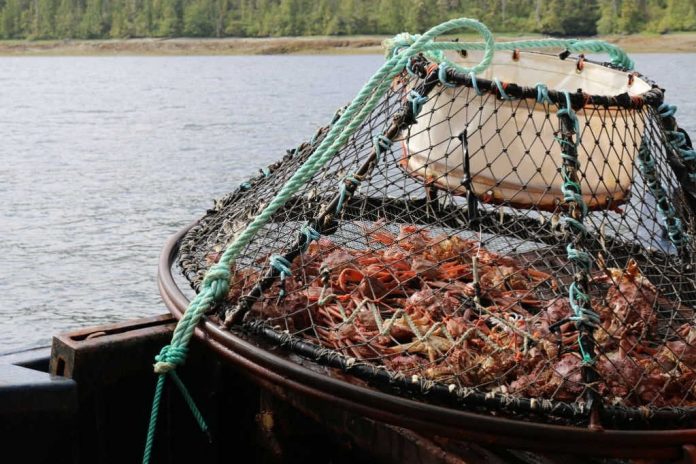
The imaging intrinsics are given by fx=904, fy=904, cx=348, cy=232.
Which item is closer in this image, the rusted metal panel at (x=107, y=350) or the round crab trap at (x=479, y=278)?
the round crab trap at (x=479, y=278)

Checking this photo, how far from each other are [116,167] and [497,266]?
13.0m

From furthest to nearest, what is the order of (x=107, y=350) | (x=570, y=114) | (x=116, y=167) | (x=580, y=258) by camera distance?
(x=116, y=167) < (x=107, y=350) < (x=570, y=114) < (x=580, y=258)

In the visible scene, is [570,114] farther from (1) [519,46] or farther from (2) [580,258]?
(1) [519,46]

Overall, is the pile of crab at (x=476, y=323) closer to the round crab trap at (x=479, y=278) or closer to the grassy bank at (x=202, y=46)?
the round crab trap at (x=479, y=278)

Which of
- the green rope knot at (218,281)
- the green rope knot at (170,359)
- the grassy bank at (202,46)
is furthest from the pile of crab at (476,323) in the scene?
the grassy bank at (202,46)

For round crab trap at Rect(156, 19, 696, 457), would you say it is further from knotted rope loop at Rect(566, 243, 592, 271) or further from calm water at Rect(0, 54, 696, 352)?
calm water at Rect(0, 54, 696, 352)

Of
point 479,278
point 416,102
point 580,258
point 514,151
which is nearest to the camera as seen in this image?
point 580,258

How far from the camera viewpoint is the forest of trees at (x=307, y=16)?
213 ft

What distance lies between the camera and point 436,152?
3715 mm

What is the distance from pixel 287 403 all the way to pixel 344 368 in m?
0.81

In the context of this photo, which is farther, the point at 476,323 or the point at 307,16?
the point at 307,16

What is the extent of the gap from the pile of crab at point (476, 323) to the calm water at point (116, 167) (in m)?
2.06

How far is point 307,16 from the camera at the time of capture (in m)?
74.4

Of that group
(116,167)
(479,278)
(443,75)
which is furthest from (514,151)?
(116,167)
